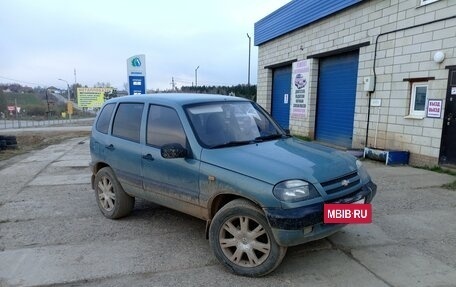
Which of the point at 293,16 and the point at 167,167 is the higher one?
the point at 293,16

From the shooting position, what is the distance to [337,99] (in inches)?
506

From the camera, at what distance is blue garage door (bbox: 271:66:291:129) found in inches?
656

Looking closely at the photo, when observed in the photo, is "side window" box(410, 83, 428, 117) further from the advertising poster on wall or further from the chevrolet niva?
the chevrolet niva

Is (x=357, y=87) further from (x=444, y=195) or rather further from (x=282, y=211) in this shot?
(x=282, y=211)

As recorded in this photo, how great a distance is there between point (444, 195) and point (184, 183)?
5.01m

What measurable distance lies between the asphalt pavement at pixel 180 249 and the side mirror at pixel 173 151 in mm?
1161

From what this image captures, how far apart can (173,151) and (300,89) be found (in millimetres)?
11874

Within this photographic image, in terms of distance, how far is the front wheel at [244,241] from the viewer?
3.36 m

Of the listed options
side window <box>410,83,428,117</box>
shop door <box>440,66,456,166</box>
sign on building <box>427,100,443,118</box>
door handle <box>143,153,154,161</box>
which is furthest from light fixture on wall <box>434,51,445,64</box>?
door handle <box>143,153,154,161</box>

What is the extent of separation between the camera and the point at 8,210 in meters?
5.73

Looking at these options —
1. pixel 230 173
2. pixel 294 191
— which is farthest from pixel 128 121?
pixel 294 191

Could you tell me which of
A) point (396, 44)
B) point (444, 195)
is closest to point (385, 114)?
point (396, 44)

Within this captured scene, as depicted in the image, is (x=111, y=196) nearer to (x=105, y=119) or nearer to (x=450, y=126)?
(x=105, y=119)

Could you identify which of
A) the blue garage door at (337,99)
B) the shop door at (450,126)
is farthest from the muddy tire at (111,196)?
the blue garage door at (337,99)
